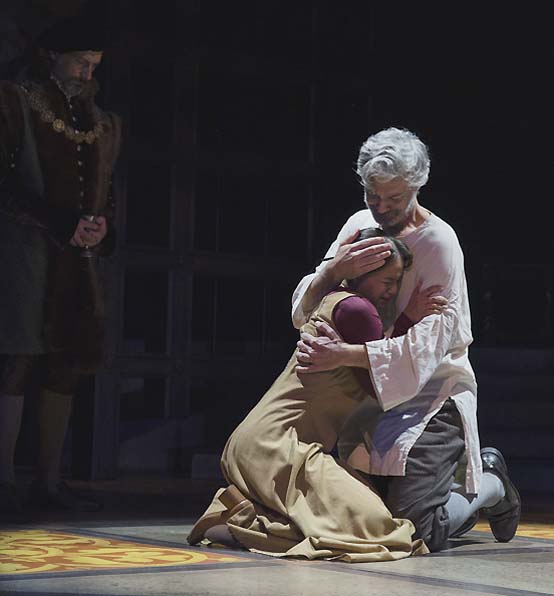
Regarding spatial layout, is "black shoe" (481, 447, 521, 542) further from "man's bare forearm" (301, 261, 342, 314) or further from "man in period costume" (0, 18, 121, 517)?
"man in period costume" (0, 18, 121, 517)

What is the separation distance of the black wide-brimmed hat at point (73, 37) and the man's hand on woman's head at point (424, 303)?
50.4 inches

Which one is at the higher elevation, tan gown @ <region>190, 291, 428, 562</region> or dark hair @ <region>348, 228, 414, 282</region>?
dark hair @ <region>348, 228, 414, 282</region>

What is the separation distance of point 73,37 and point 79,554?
1.63 m

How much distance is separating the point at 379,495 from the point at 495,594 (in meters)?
0.82

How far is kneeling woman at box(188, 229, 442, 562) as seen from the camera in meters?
3.09

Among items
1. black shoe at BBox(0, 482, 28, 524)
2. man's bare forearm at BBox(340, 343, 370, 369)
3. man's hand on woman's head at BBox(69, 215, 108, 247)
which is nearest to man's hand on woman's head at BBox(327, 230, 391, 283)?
man's bare forearm at BBox(340, 343, 370, 369)

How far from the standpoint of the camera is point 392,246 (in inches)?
127

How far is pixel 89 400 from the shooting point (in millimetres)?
5559

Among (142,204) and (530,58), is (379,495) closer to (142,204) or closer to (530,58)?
(142,204)

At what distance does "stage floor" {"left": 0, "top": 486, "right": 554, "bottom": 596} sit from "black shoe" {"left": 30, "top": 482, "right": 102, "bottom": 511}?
31 centimetres

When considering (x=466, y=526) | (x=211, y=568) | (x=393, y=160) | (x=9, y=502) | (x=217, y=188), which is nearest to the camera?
(x=211, y=568)

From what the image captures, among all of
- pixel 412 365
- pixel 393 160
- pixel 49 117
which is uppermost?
pixel 49 117

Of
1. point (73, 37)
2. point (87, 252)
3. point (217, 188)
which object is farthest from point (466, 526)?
point (217, 188)

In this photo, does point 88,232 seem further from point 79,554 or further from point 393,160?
point 79,554
